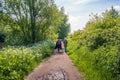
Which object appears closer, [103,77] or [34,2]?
[103,77]

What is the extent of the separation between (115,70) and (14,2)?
26.4 m

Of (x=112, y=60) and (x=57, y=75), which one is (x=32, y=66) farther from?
(x=112, y=60)

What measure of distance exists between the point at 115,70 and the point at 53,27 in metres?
28.6

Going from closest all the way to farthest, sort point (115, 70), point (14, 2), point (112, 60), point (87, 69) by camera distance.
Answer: point (115, 70) < point (112, 60) < point (87, 69) < point (14, 2)

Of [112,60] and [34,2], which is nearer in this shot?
[112,60]

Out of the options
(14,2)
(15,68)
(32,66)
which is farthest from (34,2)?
(15,68)

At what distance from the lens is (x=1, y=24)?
35094 millimetres

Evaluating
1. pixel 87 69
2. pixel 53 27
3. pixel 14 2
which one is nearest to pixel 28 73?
pixel 87 69

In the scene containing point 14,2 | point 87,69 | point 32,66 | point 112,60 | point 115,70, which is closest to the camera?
point 115,70

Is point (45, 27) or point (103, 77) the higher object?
point (45, 27)

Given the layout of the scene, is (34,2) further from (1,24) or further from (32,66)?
(32,66)

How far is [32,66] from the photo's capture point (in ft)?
51.9

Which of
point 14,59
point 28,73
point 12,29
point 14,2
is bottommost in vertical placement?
point 28,73

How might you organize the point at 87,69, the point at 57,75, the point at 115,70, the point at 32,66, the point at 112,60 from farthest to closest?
1. the point at 32,66
2. the point at 87,69
3. the point at 57,75
4. the point at 112,60
5. the point at 115,70
